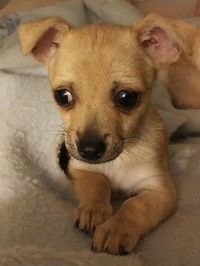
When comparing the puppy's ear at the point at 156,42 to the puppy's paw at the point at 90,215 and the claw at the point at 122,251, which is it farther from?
the claw at the point at 122,251

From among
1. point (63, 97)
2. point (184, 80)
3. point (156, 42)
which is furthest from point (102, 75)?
point (184, 80)

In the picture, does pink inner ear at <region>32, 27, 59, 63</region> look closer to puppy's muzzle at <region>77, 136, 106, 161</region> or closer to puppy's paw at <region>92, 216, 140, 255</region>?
puppy's muzzle at <region>77, 136, 106, 161</region>

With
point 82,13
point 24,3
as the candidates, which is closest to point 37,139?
point 82,13

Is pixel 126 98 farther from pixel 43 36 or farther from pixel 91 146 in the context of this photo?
pixel 43 36

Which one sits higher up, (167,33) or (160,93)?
(167,33)

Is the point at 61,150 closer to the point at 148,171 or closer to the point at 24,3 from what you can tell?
the point at 148,171

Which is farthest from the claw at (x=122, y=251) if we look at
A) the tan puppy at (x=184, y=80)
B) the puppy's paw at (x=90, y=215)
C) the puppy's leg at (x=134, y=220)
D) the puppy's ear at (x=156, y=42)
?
the tan puppy at (x=184, y=80)

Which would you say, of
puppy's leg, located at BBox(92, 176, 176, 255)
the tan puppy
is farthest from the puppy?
the tan puppy
